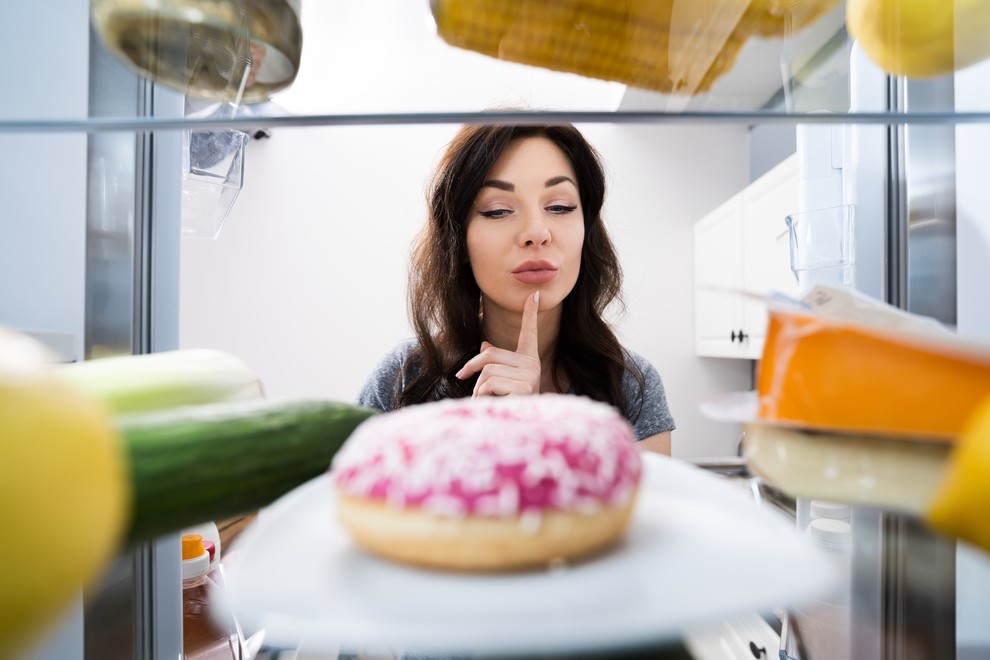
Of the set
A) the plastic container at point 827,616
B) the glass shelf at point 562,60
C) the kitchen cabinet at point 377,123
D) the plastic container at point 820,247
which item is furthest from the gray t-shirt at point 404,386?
the glass shelf at point 562,60

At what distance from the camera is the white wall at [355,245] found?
3.19 metres

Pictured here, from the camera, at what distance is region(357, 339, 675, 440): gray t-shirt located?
4.29ft

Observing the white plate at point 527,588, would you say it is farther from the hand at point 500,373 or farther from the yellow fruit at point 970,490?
the hand at point 500,373

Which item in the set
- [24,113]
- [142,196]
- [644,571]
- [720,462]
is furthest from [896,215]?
[24,113]

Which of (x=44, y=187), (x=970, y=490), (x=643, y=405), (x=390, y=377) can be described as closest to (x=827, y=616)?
A: (x=970, y=490)

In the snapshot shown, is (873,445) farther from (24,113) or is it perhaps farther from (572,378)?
(572,378)

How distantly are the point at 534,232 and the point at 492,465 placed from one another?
0.78 m

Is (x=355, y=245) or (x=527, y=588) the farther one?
(x=355, y=245)

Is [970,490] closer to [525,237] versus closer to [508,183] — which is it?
[525,237]

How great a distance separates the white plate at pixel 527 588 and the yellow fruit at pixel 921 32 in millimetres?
340

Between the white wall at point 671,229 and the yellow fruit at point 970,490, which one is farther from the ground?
the white wall at point 671,229

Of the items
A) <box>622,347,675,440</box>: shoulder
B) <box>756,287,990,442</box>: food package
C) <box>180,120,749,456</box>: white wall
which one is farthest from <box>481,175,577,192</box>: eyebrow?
<box>180,120,749,456</box>: white wall

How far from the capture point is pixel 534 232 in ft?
3.24

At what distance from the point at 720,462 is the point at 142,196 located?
582mm
